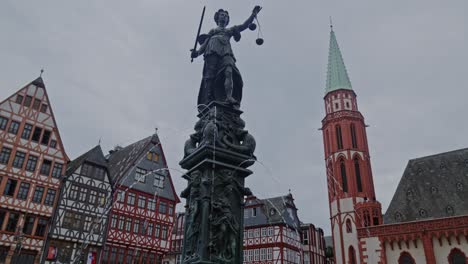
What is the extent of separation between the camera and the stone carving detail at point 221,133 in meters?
6.66

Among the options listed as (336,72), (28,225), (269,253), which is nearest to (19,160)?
(28,225)

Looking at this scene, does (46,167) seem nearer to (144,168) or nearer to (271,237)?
(144,168)

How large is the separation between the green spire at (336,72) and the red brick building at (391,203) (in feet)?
0.67

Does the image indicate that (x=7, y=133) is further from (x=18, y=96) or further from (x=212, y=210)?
(x=212, y=210)

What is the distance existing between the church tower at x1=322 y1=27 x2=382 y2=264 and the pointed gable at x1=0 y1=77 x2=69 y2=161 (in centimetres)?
3049

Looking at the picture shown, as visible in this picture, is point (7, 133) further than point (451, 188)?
No

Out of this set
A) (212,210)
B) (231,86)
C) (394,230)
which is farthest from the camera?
(394,230)

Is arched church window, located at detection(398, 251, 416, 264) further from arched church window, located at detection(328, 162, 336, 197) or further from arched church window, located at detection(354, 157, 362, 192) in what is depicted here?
A: arched church window, located at detection(328, 162, 336, 197)

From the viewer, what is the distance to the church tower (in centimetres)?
4091

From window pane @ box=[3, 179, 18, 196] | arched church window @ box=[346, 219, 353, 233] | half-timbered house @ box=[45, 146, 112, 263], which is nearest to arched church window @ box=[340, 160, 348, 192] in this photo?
arched church window @ box=[346, 219, 353, 233]

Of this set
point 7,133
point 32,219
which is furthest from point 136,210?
point 7,133

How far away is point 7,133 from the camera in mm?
27484

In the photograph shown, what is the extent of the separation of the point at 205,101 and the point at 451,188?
38.8m

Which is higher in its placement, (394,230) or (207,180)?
(394,230)
